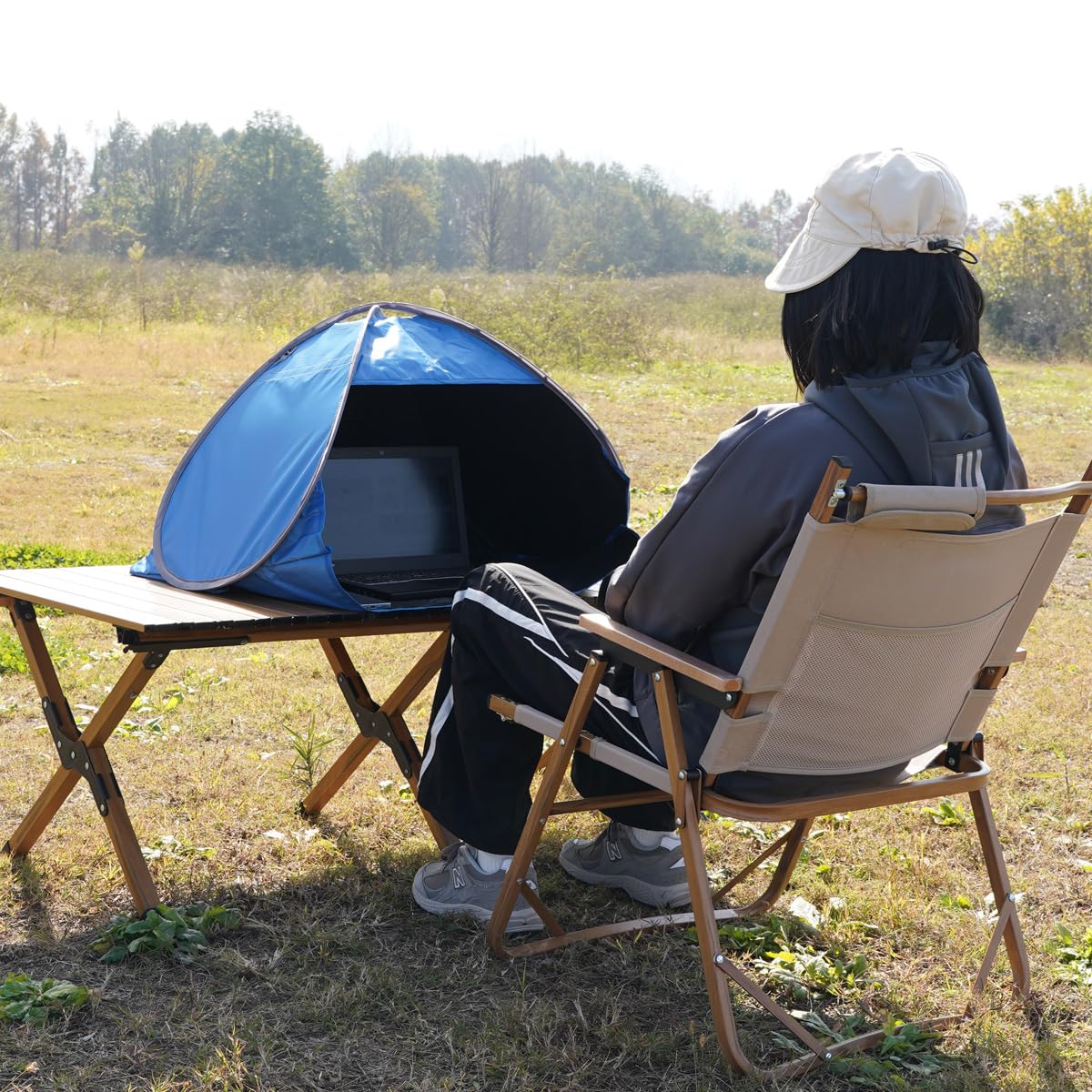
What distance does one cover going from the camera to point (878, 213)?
6.61ft

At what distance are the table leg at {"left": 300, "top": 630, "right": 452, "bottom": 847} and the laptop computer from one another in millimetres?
218

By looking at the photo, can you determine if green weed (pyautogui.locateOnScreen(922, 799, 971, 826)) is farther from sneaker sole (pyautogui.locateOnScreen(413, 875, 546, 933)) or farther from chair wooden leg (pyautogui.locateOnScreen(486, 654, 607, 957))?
chair wooden leg (pyautogui.locateOnScreen(486, 654, 607, 957))

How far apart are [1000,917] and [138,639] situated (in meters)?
1.79

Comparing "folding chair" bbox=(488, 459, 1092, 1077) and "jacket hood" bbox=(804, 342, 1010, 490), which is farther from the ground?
"jacket hood" bbox=(804, 342, 1010, 490)

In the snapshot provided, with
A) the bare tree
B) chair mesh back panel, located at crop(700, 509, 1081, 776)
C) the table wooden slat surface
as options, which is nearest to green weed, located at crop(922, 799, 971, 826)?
chair mesh back panel, located at crop(700, 509, 1081, 776)

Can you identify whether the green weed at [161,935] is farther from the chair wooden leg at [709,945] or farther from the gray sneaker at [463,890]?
the chair wooden leg at [709,945]

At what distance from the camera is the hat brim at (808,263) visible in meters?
2.05

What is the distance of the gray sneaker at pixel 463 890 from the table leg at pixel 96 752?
0.59 metres

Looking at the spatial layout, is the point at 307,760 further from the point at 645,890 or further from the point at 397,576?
the point at 645,890

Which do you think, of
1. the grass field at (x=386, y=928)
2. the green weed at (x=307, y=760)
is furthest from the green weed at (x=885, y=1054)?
the green weed at (x=307, y=760)

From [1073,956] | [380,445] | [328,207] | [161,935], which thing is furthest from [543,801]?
[328,207]

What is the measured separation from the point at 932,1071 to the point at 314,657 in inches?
121

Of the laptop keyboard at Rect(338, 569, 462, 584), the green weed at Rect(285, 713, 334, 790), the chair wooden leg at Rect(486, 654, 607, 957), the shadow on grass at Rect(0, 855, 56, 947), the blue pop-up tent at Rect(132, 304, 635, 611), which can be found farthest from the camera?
the green weed at Rect(285, 713, 334, 790)

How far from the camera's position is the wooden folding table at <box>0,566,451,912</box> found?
8.02ft
